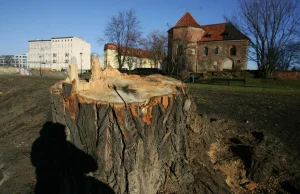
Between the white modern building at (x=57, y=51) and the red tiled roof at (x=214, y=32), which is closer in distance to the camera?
the red tiled roof at (x=214, y=32)

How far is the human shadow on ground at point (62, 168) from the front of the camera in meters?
3.35

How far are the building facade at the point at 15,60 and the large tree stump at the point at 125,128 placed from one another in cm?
11534

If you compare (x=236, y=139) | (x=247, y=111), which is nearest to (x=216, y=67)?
(x=247, y=111)

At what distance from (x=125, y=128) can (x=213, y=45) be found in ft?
137

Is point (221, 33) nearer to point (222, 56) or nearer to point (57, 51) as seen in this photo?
point (222, 56)

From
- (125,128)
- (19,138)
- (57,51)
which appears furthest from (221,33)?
(57,51)

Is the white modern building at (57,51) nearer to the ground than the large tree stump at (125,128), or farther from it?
farther from it

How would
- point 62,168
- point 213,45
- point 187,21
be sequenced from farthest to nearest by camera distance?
point 187,21 → point 213,45 → point 62,168

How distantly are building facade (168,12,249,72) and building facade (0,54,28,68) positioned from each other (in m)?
89.2

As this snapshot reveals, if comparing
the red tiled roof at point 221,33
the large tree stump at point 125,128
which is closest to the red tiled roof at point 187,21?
the red tiled roof at point 221,33

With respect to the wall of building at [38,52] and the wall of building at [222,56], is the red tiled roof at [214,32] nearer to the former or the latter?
the wall of building at [222,56]

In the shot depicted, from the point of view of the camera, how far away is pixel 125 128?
3.24 metres

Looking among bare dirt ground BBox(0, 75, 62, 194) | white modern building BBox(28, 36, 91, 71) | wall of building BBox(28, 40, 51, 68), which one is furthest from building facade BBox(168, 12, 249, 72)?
wall of building BBox(28, 40, 51, 68)

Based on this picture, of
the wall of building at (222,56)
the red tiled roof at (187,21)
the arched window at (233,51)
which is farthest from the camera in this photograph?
the red tiled roof at (187,21)
